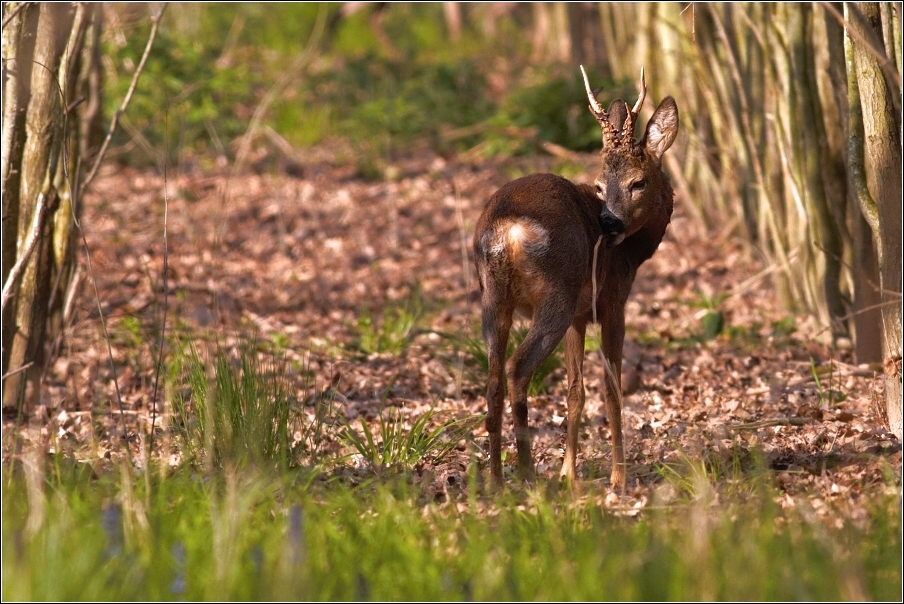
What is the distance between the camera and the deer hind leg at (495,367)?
4.69 metres

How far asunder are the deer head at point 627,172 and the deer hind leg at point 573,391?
0.48 m

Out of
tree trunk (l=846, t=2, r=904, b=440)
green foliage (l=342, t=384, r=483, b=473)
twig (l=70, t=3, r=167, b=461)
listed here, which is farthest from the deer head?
twig (l=70, t=3, r=167, b=461)

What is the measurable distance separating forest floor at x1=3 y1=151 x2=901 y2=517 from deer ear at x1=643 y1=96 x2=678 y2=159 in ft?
4.37

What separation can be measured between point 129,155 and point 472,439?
769cm

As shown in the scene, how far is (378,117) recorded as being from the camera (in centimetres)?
1227

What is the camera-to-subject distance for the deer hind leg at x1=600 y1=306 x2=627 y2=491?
4.84 meters

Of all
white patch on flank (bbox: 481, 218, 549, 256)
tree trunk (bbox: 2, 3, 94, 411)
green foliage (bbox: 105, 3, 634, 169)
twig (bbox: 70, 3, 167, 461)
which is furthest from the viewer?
green foliage (bbox: 105, 3, 634, 169)

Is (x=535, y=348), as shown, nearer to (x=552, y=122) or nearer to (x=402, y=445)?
(x=402, y=445)

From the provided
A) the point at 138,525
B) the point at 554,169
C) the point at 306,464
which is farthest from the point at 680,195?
the point at 138,525

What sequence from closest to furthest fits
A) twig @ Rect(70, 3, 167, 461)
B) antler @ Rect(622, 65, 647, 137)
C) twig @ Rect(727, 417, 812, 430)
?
twig @ Rect(70, 3, 167, 461)
antler @ Rect(622, 65, 647, 137)
twig @ Rect(727, 417, 812, 430)

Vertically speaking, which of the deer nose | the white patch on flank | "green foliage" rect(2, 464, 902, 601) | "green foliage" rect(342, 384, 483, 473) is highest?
the deer nose

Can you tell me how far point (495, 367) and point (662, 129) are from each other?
1.40 metres

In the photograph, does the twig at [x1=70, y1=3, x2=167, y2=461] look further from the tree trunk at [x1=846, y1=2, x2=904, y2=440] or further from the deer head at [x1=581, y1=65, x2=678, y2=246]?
the tree trunk at [x1=846, y1=2, x2=904, y2=440]

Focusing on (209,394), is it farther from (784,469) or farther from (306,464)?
(784,469)
